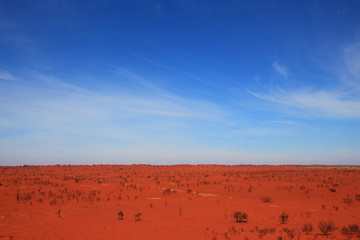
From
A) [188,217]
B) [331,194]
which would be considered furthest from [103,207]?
[331,194]

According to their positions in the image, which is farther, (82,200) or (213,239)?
(82,200)

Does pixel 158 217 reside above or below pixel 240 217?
below

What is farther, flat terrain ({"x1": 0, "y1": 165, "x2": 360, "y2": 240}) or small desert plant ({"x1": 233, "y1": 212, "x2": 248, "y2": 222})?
small desert plant ({"x1": 233, "y1": 212, "x2": 248, "y2": 222})

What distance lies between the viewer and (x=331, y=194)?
77.2 ft

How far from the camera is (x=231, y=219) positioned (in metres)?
13.8

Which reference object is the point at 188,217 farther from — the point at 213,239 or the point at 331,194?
the point at 331,194

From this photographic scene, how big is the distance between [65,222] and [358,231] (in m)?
12.9

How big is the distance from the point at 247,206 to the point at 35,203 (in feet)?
47.5

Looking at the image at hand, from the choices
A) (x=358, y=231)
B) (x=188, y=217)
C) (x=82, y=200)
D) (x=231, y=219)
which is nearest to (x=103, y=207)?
(x=82, y=200)

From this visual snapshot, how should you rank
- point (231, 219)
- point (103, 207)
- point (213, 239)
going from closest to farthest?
1. point (213, 239)
2. point (231, 219)
3. point (103, 207)

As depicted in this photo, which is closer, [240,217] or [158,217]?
[240,217]

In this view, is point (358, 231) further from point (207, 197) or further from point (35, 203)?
point (35, 203)

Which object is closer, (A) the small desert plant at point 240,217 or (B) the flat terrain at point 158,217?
(B) the flat terrain at point 158,217

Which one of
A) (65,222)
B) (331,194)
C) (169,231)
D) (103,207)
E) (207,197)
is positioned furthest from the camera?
(331,194)
